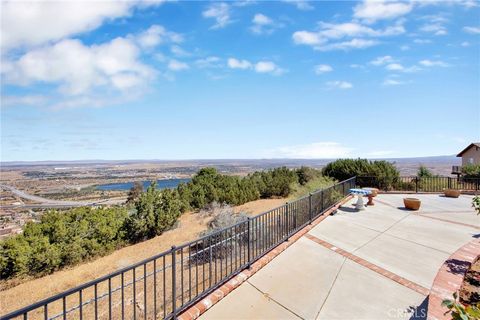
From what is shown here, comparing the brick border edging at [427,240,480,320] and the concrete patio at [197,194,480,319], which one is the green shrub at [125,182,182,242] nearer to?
the concrete patio at [197,194,480,319]

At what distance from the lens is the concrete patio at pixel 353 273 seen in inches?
140

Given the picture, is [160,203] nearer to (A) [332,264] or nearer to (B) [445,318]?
(A) [332,264]

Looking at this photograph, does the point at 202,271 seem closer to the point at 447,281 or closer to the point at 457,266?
the point at 447,281

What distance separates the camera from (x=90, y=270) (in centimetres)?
842

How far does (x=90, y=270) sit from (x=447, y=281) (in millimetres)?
9410

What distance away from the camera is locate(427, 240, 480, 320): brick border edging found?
2990mm

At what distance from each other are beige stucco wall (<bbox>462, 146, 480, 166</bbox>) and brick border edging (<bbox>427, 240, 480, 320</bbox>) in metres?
30.7

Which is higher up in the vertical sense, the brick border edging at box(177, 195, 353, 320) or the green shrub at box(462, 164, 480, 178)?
the green shrub at box(462, 164, 480, 178)

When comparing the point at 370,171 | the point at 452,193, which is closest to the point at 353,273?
the point at 452,193

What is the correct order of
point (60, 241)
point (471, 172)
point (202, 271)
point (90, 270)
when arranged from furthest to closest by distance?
1. point (471, 172)
2. point (60, 241)
3. point (90, 270)
4. point (202, 271)

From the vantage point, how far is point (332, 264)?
486cm

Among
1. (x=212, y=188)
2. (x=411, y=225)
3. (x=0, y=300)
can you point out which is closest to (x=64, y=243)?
(x=0, y=300)

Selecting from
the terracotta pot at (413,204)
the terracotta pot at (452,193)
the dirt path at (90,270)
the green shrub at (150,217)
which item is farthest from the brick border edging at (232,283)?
the terracotta pot at (452,193)

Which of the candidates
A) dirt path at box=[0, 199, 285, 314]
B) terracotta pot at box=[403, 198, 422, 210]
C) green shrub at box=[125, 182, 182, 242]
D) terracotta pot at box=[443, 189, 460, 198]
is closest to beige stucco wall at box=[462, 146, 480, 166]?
terracotta pot at box=[443, 189, 460, 198]
